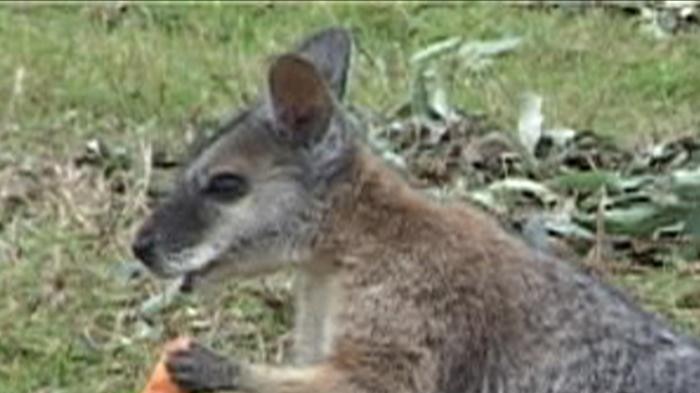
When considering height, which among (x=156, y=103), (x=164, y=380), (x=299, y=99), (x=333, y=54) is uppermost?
(x=156, y=103)

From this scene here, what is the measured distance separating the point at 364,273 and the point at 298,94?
1.30 ft

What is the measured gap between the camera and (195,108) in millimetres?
8883

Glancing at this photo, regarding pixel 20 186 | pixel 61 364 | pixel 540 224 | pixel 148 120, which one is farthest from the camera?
pixel 148 120

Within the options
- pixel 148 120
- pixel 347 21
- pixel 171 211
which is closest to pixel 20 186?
pixel 148 120

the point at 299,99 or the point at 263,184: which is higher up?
the point at 299,99

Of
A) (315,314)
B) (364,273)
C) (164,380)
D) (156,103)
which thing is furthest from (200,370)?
(156,103)

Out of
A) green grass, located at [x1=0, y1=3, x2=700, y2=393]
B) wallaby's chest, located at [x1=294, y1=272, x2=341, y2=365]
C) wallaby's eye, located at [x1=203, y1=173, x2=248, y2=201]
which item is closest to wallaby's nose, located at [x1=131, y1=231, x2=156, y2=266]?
wallaby's eye, located at [x1=203, y1=173, x2=248, y2=201]

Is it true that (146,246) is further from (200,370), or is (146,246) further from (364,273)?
(364,273)

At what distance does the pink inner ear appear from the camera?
5594 millimetres

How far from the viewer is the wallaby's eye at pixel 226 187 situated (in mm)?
5602

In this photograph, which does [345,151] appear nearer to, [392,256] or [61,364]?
[392,256]

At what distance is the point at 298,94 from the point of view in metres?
5.64

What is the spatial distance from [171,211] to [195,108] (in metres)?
3.30

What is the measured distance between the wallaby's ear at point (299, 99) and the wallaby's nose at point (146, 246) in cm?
35
